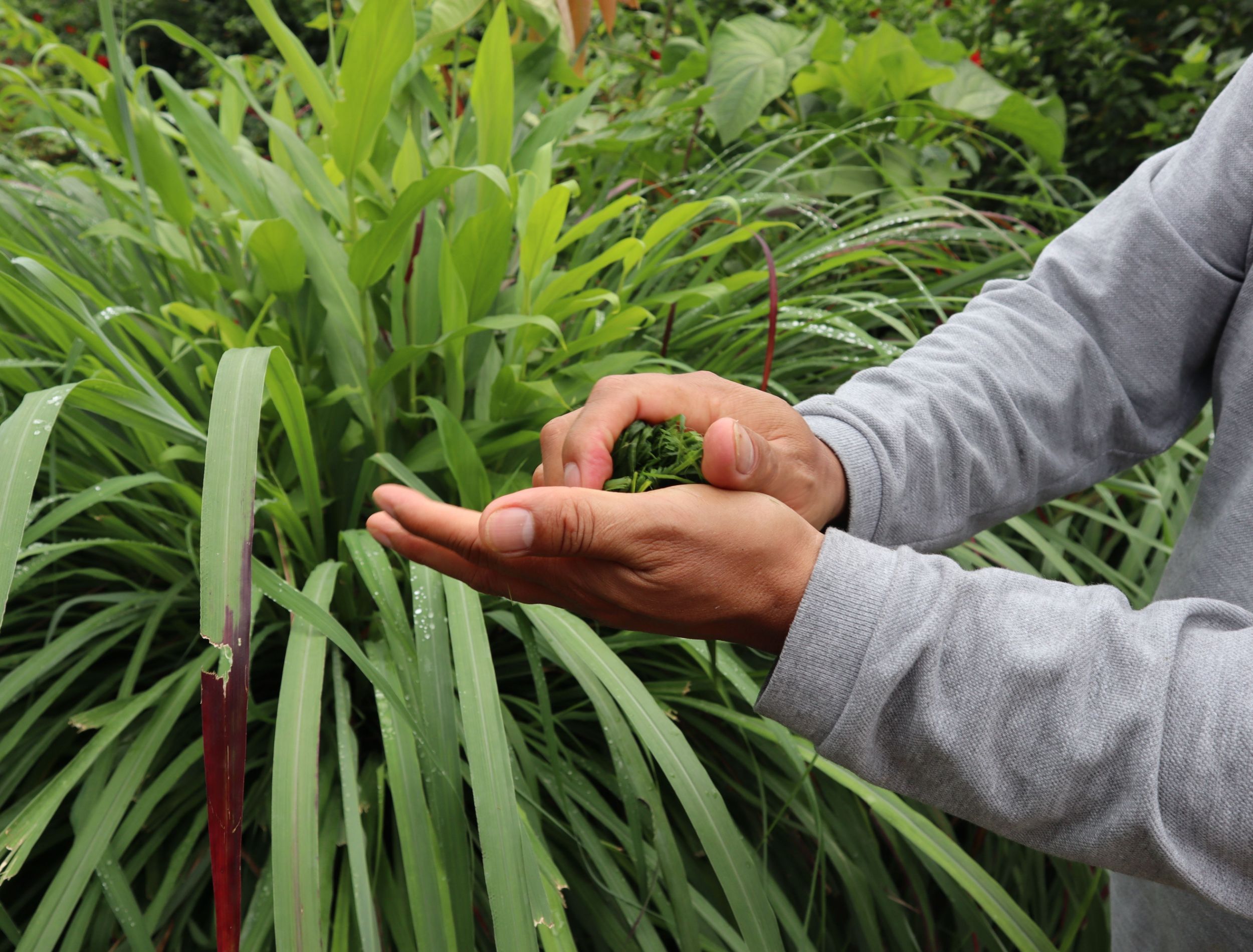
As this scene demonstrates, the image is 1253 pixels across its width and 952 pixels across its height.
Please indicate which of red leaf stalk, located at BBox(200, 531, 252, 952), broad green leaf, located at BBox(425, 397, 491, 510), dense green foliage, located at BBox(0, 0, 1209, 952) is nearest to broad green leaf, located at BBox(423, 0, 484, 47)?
dense green foliage, located at BBox(0, 0, 1209, 952)

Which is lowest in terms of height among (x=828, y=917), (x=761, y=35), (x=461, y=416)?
(x=828, y=917)

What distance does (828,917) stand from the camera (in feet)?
3.14

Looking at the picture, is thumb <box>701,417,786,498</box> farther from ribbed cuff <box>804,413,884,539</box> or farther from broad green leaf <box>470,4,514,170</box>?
broad green leaf <box>470,4,514,170</box>

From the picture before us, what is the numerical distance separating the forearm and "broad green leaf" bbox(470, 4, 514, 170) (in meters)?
0.82

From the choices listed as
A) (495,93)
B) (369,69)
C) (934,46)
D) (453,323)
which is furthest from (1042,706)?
(934,46)

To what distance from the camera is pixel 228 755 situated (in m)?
0.48

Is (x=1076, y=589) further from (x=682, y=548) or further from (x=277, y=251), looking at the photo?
(x=277, y=251)

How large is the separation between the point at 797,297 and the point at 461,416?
19.4 inches

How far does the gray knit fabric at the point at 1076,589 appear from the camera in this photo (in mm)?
432

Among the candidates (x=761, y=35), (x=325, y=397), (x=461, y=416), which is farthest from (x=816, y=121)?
(x=325, y=397)

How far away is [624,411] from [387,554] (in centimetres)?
41

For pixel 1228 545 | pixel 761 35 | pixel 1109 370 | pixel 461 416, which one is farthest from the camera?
pixel 761 35

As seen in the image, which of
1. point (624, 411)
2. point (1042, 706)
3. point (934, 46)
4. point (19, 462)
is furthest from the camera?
point (934, 46)

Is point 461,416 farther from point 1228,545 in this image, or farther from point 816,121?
point 816,121
